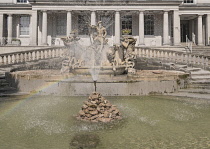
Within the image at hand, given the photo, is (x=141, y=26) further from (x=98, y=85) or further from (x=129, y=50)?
(x=98, y=85)

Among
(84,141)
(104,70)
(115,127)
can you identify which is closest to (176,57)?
(104,70)

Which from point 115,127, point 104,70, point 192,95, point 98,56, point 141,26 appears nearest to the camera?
point 115,127

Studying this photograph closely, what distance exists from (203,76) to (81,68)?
28.0 feet

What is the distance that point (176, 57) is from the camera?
2050 cm

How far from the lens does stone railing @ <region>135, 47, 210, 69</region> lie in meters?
18.4

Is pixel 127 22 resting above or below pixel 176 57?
above

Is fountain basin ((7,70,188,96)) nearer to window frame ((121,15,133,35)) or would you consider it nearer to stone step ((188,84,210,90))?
stone step ((188,84,210,90))

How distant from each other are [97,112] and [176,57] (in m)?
16.3

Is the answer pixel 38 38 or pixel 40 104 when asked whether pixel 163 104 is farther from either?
pixel 38 38

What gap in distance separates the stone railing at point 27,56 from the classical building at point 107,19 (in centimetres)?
1285

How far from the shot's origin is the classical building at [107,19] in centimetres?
3359

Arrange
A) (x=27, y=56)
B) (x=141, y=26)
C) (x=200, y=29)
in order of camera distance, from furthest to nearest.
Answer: (x=200, y=29)
(x=141, y=26)
(x=27, y=56)

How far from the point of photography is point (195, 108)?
789cm

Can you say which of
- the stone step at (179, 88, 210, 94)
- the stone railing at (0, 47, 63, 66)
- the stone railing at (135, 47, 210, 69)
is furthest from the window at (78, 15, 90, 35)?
the stone step at (179, 88, 210, 94)
